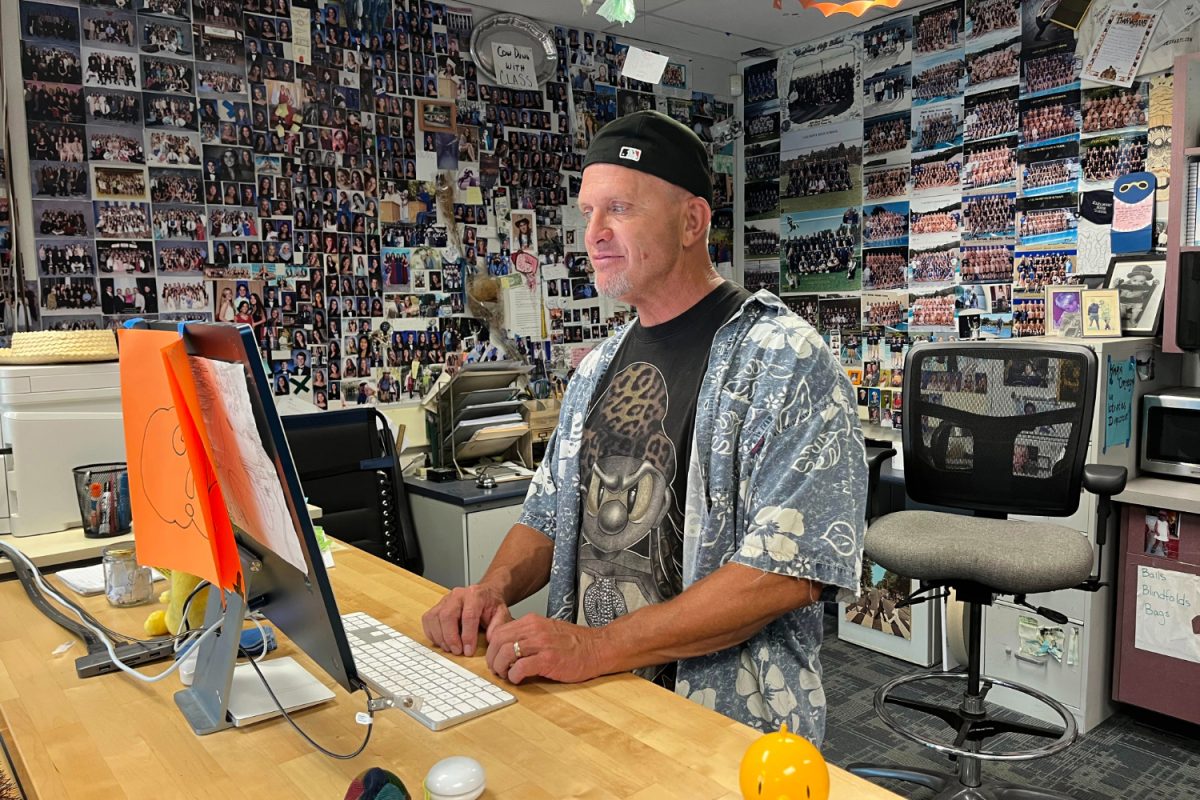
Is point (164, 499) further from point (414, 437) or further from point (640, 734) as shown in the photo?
point (414, 437)

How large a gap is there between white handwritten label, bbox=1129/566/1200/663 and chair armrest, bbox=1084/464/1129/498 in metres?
0.54

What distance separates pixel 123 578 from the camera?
153cm

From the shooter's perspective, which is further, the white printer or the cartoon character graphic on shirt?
the white printer

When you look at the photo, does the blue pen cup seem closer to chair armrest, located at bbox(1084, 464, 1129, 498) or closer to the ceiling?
the ceiling

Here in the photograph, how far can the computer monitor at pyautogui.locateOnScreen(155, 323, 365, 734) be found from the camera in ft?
2.60

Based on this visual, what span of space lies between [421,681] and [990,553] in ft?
4.91

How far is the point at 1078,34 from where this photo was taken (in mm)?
3055

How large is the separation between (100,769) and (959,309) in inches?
130

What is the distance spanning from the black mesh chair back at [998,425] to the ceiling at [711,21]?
1699mm

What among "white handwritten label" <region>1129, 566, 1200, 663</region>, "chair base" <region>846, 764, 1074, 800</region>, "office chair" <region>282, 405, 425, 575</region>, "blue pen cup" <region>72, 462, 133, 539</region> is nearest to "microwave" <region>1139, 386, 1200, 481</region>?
"white handwritten label" <region>1129, 566, 1200, 663</region>

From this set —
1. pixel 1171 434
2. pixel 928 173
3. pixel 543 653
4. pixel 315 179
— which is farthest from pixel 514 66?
pixel 543 653

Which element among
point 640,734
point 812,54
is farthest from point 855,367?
point 640,734

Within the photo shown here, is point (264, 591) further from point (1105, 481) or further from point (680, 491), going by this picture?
point (1105, 481)

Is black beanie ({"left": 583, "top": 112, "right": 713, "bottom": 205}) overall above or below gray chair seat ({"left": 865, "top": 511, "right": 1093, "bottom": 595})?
above
